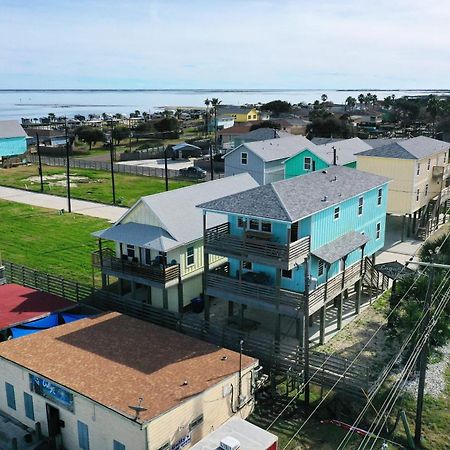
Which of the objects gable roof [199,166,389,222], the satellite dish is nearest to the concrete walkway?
gable roof [199,166,389,222]

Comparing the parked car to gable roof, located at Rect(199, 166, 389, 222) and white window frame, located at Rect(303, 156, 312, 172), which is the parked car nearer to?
white window frame, located at Rect(303, 156, 312, 172)

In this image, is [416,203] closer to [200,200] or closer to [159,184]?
[200,200]

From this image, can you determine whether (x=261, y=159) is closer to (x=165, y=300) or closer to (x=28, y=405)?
(x=165, y=300)

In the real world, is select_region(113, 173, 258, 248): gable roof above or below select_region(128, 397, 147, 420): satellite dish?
above

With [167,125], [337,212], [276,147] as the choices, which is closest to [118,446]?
[337,212]

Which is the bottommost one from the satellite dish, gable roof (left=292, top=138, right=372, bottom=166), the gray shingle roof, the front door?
the front door

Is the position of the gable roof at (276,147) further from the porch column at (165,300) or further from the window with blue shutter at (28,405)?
the window with blue shutter at (28,405)

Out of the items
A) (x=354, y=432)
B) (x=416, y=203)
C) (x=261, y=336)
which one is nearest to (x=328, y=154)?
(x=416, y=203)

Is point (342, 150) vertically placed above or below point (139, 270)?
above
